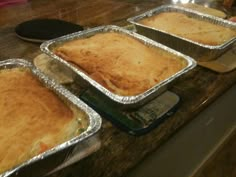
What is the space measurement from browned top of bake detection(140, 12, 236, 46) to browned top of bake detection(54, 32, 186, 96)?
0.58ft

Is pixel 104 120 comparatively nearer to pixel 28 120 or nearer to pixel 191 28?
pixel 28 120

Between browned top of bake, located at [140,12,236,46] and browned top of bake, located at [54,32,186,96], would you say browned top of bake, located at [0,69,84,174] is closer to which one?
browned top of bake, located at [54,32,186,96]

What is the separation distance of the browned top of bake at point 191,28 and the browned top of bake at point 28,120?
0.56 m

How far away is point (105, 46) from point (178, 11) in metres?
0.50

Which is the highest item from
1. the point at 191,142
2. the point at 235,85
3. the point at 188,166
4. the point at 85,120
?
the point at 85,120

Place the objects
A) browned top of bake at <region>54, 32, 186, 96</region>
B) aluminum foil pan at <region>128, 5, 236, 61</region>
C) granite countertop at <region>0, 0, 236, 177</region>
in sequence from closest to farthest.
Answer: granite countertop at <region>0, 0, 236, 177</region>
browned top of bake at <region>54, 32, 186, 96</region>
aluminum foil pan at <region>128, 5, 236, 61</region>

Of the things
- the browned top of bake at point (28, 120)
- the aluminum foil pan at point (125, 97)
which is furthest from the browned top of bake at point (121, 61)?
the browned top of bake at point (28, 120)

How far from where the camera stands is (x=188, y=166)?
104 centimetres

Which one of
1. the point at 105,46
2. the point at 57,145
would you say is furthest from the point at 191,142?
the point at 57,145

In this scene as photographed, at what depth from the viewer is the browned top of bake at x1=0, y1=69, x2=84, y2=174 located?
56 cm

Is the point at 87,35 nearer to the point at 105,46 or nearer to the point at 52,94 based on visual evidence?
the point at 105,46

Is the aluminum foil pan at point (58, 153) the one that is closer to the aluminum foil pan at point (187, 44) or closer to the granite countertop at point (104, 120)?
the granite countertop at point (104, 120)

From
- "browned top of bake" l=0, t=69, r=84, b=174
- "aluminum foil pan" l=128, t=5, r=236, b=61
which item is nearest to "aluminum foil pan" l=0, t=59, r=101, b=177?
"browned top of bake" l=0, t=69, r=84, b=174

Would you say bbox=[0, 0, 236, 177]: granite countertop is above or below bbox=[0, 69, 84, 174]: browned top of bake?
below
